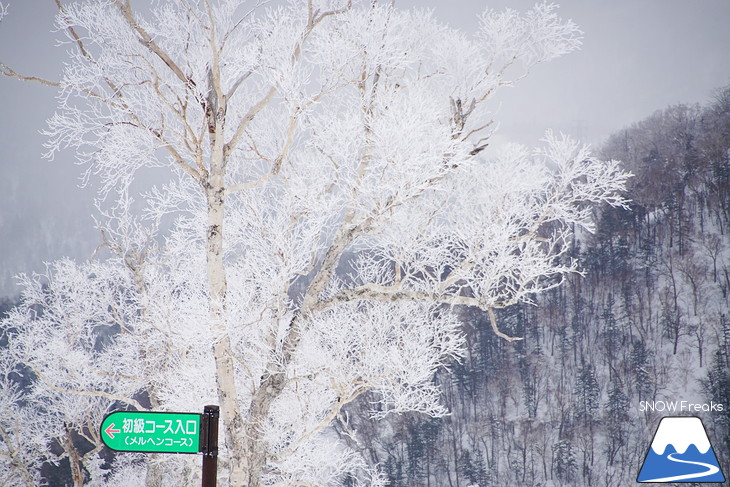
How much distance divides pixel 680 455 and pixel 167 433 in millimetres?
2863

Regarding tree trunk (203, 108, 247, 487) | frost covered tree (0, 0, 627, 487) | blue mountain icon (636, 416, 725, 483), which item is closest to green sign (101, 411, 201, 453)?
frost covered tree (0, 0, 627, 487)

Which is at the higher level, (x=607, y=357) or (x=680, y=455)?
(x=680, y=455)

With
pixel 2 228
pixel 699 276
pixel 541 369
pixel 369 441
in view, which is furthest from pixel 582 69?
pixel 2 228

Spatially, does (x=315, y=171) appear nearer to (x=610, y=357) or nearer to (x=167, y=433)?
(x=167, y=433)

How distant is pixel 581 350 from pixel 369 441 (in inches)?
730

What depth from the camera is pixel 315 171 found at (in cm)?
602

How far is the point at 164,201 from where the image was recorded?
19.9ft

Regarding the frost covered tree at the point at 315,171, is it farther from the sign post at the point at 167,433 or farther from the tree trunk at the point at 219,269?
the sign post at the point at 167,433

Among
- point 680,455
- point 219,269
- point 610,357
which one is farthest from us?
point 610,357

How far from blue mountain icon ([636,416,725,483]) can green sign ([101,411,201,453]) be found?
8.03 ft

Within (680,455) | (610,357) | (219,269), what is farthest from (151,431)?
(610,357)

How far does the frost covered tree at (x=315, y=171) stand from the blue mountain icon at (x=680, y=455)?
2153 millimetres

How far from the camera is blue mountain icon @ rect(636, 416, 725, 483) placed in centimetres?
268

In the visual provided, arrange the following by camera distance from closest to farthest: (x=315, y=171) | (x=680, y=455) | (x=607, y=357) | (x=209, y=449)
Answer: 1. (x=209, y=449)
2. (x=680, y=455)
3. (x=315, y=171)
4. (x=607, y=357)
